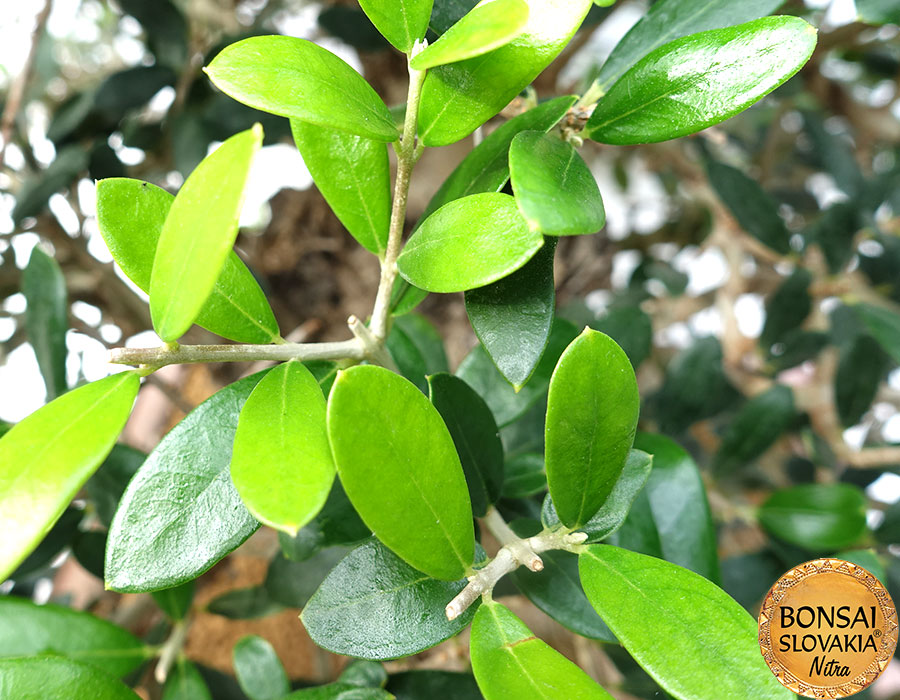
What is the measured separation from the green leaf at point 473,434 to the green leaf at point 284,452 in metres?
0.09

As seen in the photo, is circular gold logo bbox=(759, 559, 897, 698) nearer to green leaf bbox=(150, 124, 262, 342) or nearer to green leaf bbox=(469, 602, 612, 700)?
green leaf bbox=(469, 602, 612, 700)

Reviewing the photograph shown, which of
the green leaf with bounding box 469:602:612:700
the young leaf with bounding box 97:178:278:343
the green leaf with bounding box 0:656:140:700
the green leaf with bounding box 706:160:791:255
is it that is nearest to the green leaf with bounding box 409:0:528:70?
the young leaf with bounding box 97:178:278:343

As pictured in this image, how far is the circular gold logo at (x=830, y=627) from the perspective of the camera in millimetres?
359

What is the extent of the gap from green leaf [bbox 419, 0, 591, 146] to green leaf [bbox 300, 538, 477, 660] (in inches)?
9.0

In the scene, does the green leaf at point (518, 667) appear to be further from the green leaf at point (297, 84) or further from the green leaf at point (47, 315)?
the green leaf at point (47, 315)

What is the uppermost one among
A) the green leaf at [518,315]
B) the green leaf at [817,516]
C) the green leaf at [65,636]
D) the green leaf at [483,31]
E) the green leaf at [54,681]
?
the green leaf at [483,31]

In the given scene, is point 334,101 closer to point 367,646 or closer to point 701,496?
point 367,646

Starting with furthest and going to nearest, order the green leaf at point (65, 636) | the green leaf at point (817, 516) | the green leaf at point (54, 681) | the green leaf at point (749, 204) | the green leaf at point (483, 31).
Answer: the green leaf at point (749, 204) → the green leaf at point (817, 516) → the green leaf at point (65, 636) → the green leaf at point (54, 681) → the green leaf at point (483, 31)

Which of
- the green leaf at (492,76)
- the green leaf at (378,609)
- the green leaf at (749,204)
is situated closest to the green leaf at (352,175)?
the green leaf at (492,76)

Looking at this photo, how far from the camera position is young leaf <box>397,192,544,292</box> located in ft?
1.01

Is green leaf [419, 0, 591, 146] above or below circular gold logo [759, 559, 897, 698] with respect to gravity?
above

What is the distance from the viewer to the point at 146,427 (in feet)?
4.04

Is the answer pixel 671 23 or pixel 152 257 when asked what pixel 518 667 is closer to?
pixel 152 257

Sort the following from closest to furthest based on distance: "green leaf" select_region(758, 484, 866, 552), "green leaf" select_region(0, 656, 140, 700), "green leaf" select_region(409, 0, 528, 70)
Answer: "green leaf" select_region(409, 0, 528, 70) < "green leaf" select_region(0, 656, 140, 700) < "green leaf" select_region(758, 484, 866, 552)
